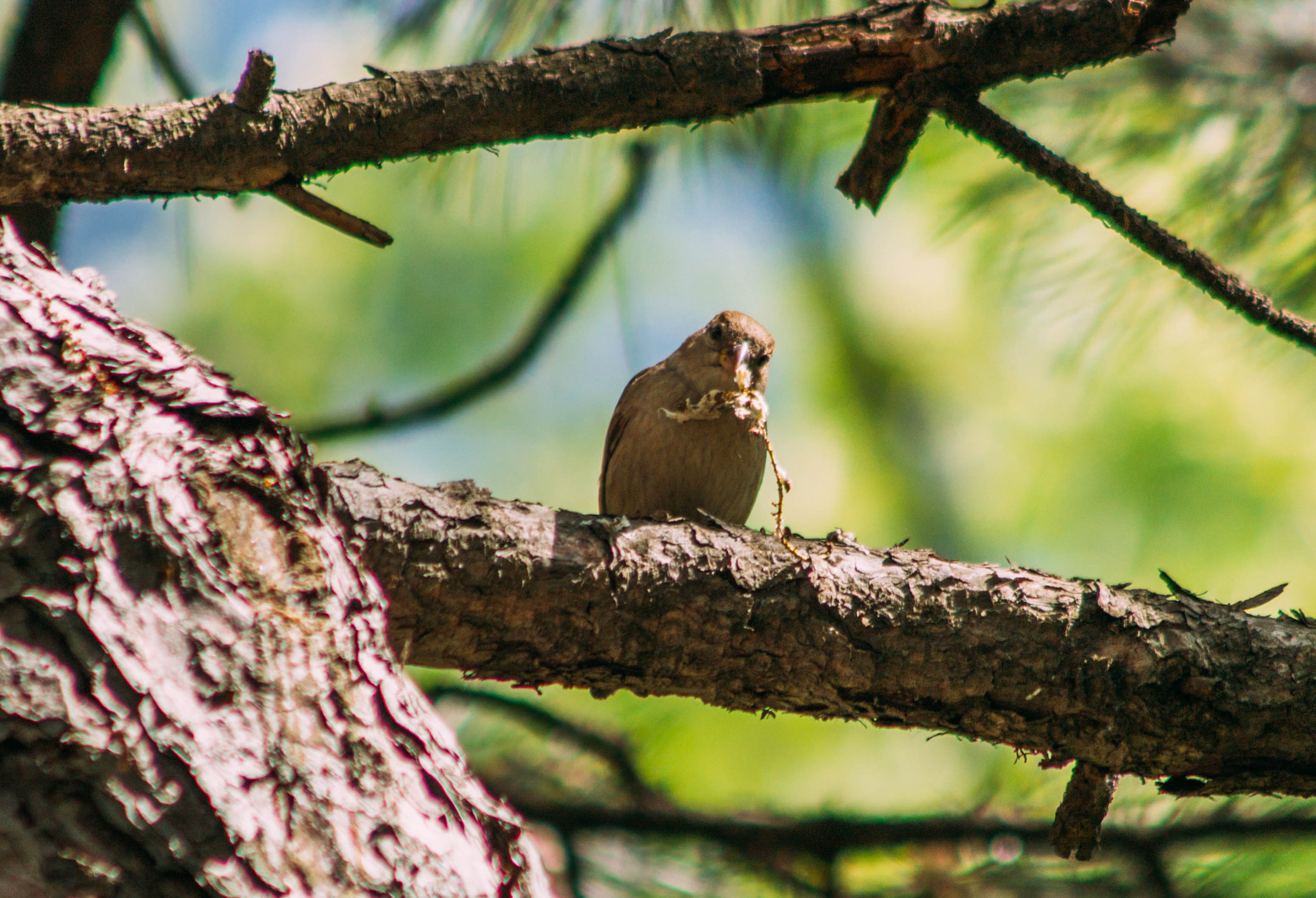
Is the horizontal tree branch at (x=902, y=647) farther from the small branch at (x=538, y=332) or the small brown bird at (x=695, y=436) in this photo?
the small branch at (x=538, y=332)

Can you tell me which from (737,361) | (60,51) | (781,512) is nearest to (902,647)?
Answer: (781,512)

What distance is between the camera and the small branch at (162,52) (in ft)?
11.4

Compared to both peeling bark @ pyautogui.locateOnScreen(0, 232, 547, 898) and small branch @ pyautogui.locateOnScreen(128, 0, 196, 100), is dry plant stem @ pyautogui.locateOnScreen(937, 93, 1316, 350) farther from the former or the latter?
small branch @ pyautogui.locateOnScreen(128, 0, 196, 100)

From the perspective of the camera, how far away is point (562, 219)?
8.39m

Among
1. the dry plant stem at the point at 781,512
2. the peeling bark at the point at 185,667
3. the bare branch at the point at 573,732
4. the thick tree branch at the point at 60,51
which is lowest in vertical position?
the peeling bark at the point at 185,667

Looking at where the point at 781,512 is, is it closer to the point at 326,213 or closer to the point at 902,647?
the point at 902,647

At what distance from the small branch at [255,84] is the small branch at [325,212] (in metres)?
0.20

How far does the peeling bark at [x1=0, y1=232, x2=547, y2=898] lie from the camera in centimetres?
142

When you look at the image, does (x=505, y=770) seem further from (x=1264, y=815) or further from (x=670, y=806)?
(x=1264, y=815)

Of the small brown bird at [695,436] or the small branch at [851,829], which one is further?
the small brown bird at [695,436]

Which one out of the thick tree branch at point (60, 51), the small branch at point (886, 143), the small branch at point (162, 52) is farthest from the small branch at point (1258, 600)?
the small branch at point (162, 52)

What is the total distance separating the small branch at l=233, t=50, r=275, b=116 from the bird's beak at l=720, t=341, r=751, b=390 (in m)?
2.23

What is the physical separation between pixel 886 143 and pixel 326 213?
4.97 ft

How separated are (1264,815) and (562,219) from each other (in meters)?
6.57
